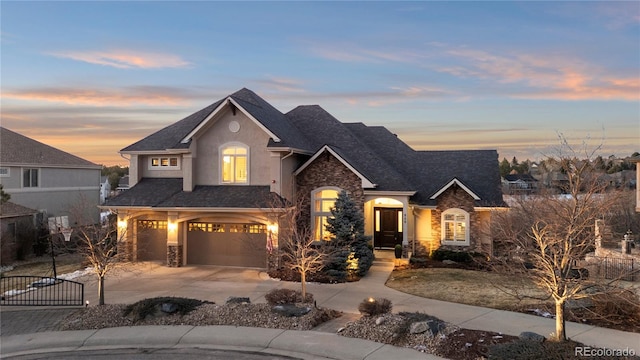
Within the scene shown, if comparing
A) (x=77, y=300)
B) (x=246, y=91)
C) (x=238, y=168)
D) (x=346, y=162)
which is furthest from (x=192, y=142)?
(x=77, y=300)

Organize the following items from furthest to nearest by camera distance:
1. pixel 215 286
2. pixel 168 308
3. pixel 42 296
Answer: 1. pixel 215 286
2. pixel 42 296
3. pixel 168 308

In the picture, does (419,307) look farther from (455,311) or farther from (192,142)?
(192,142)

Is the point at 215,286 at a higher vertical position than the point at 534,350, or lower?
lower

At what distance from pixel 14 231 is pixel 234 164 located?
1573cm

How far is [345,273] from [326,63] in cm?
1094

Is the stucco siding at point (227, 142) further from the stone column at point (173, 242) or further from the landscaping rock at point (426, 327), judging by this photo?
the landscaping rock at point (426, 327)

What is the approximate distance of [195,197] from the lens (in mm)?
20688

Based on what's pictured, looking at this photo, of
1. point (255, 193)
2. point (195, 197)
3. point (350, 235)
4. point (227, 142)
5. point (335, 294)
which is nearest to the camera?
point (335, 294)

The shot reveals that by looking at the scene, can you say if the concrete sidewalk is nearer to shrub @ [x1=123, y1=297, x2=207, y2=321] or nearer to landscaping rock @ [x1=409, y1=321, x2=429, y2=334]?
shrub @ [x1=123, y1=297, x2=207, y2=321]

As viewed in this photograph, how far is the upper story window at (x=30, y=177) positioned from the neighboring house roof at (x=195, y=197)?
1314 centimetres

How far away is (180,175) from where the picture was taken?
23.1 metres

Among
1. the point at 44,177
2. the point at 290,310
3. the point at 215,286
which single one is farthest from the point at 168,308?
the point at 44,177

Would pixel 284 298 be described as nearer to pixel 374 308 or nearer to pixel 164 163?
pixel 374 308

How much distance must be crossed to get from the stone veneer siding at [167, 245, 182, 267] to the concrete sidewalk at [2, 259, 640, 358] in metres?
0.44
